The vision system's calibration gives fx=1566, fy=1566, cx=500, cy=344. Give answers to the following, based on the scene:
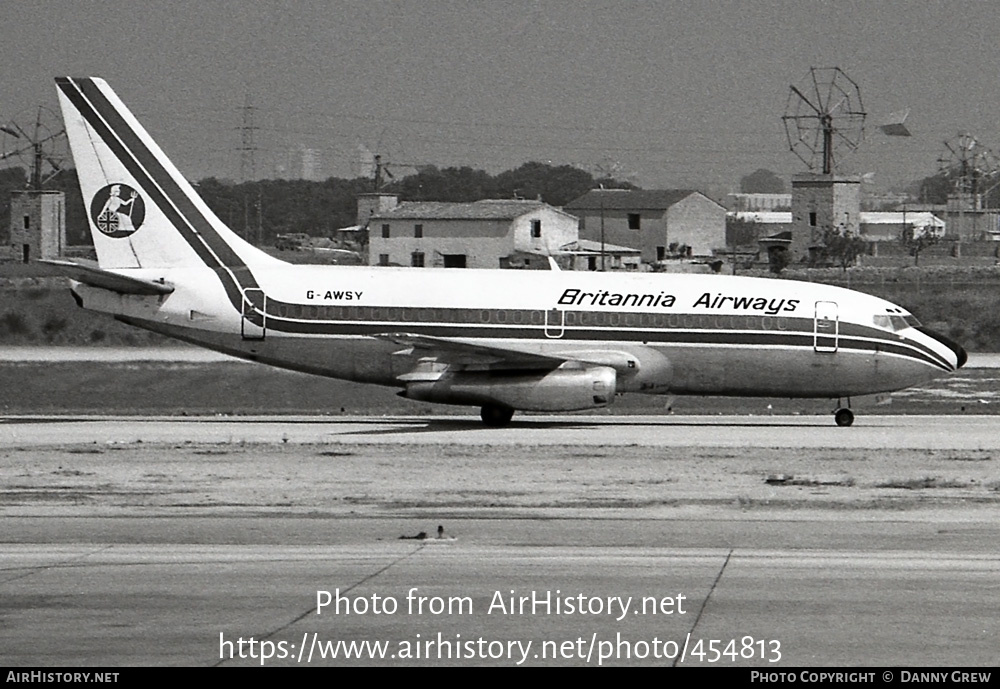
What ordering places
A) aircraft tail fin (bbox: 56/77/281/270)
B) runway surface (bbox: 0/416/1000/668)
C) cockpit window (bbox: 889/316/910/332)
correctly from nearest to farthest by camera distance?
runway surface (bbox: 0/416/1000/668) < cockpit window (bbox: 889/316/910/332) < aircraft tail fin (bbox: 56/77/281/270)

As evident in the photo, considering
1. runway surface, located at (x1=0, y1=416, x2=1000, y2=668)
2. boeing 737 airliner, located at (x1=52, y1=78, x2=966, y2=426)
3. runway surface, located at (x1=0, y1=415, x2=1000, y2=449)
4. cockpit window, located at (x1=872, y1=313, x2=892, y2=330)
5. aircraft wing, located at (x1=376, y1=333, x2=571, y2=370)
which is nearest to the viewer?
runway surface, located at (x1=0, y1=416, x2=1000, y2=668)

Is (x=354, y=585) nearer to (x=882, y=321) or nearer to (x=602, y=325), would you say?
(x=602, y=325)

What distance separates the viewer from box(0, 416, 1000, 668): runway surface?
14.4 metres

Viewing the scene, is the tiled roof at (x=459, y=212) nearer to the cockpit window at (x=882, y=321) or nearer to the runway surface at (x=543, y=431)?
the runway surface at (x=543, y=431)

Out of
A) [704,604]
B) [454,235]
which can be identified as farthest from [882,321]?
[454,235]

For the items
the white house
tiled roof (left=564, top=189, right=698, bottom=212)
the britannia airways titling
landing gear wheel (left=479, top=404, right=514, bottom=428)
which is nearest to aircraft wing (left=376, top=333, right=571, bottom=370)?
landing gear wheel (left=479, top=404, right=514, bottom=428)

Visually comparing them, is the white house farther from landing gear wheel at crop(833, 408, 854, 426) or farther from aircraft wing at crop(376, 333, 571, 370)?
aircraft wing at crop(376, 333, 571, 370)

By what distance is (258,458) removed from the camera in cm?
2916

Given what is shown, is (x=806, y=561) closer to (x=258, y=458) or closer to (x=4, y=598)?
(x=4, y=598)

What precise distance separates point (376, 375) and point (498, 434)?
374 centimetres

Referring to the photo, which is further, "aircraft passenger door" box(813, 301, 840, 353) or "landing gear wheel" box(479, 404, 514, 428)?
"landing gear wheel" box(479, 404, 514, 428)

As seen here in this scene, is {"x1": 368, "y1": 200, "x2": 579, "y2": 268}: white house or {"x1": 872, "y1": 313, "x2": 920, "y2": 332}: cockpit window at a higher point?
{"x1": 368, "y1": 200, "x2": 579, "y2": 268}: white house

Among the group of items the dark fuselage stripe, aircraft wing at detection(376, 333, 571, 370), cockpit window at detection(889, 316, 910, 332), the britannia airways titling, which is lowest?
aircraft wing at detection(376, 333, 571, 370)

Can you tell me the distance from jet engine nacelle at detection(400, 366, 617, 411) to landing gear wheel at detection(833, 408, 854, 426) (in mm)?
5676
